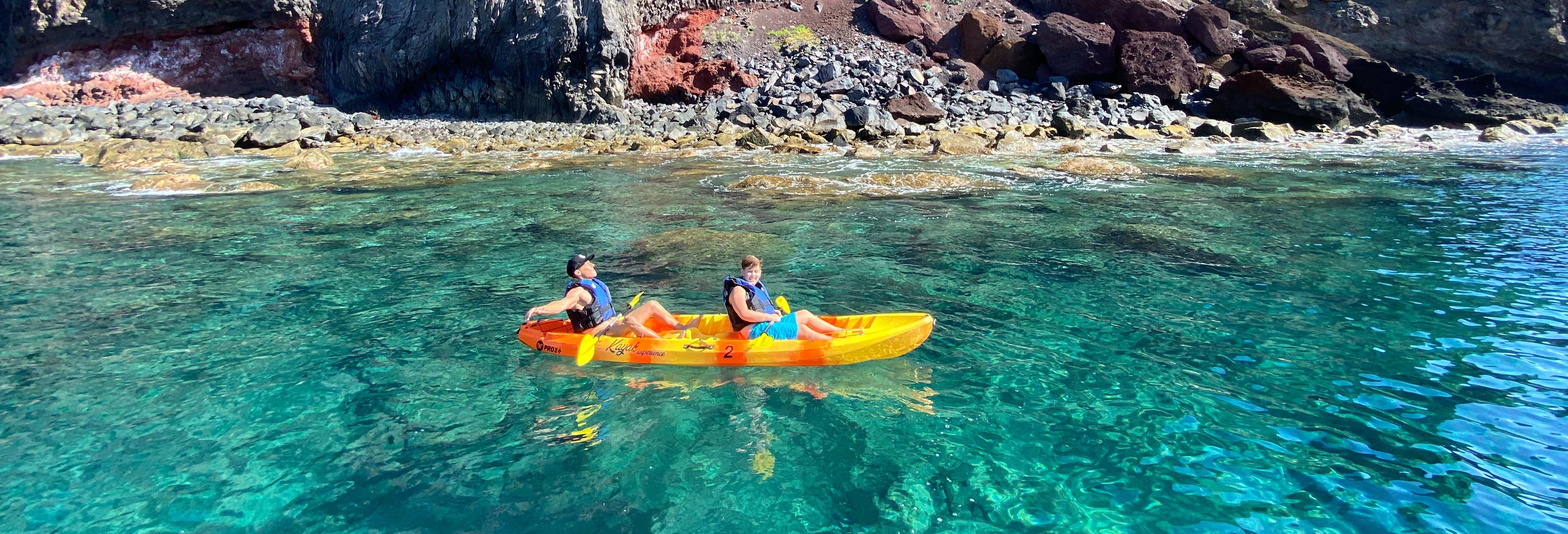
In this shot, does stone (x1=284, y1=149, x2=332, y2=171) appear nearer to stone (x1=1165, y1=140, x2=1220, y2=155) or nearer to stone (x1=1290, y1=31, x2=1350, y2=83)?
stone (x1=1165, y1=140, x2=1220, y2=155)

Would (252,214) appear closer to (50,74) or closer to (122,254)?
(122,254)

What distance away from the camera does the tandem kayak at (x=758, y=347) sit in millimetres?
5793

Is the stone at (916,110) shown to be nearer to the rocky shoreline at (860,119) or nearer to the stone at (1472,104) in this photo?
→ the rocky shoreline at (860,119)

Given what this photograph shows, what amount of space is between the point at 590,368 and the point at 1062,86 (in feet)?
82.8

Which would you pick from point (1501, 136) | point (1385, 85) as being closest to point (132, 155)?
point (1501, 136)

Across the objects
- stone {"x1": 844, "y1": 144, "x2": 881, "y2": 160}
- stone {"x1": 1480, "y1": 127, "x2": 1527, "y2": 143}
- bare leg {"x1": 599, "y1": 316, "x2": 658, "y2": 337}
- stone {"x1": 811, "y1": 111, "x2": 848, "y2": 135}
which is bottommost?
bare leg {"x1": 599, "y1": 316, "x2": 658, "y2": 337}

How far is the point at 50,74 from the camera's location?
30.4 m

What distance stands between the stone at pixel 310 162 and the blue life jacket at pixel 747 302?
595 inches

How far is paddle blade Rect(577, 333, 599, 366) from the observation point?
5.93 metres

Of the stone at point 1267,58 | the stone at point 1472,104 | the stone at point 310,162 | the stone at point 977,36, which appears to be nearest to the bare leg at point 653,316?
the stone at point 310,162

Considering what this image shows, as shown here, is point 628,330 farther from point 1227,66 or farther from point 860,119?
point 1227,66

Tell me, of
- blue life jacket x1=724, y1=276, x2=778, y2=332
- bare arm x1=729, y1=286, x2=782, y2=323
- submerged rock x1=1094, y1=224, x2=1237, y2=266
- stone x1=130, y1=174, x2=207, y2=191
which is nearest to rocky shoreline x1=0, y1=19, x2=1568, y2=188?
stone x1=130, y1=174, x2=207, y2=191

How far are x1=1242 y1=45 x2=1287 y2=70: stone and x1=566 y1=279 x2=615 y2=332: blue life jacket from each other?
1102 inches

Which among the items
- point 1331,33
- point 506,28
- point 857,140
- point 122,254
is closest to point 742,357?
point 122,254
